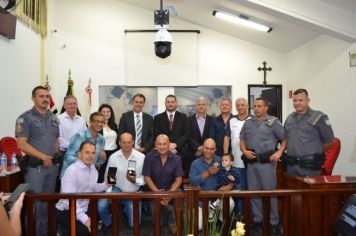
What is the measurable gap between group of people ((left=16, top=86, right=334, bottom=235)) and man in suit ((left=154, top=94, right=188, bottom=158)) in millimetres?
17

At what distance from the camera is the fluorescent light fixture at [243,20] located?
5.32 meters

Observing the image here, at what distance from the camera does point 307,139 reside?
3.19m

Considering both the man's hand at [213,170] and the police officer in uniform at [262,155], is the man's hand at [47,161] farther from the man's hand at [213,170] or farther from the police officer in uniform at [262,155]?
the police officer in uniform at [262,155]

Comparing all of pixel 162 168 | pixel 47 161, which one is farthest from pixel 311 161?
pixel 47 161

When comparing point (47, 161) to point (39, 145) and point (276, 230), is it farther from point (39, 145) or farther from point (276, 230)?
point (276, 230)

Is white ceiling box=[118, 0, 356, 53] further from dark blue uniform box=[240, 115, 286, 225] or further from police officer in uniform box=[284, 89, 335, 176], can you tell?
dark blue uniform box=[240, 115, 286, 225]

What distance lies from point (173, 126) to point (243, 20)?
8.12ft

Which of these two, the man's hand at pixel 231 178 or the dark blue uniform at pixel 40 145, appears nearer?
the dark blue uniform at pixel 40 145

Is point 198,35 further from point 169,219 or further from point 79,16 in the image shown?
point 169,219

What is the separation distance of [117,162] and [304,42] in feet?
12.9

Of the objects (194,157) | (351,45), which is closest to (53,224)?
(194,157)

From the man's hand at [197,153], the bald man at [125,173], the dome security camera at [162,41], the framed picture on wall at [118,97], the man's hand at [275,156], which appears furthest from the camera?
the framed picture on wall at [118,97]

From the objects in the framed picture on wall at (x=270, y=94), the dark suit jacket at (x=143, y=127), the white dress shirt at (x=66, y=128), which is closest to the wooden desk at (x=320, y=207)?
the dark suit jacket at (x=143, y=127)

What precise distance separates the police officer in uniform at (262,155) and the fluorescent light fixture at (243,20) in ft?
7.75
